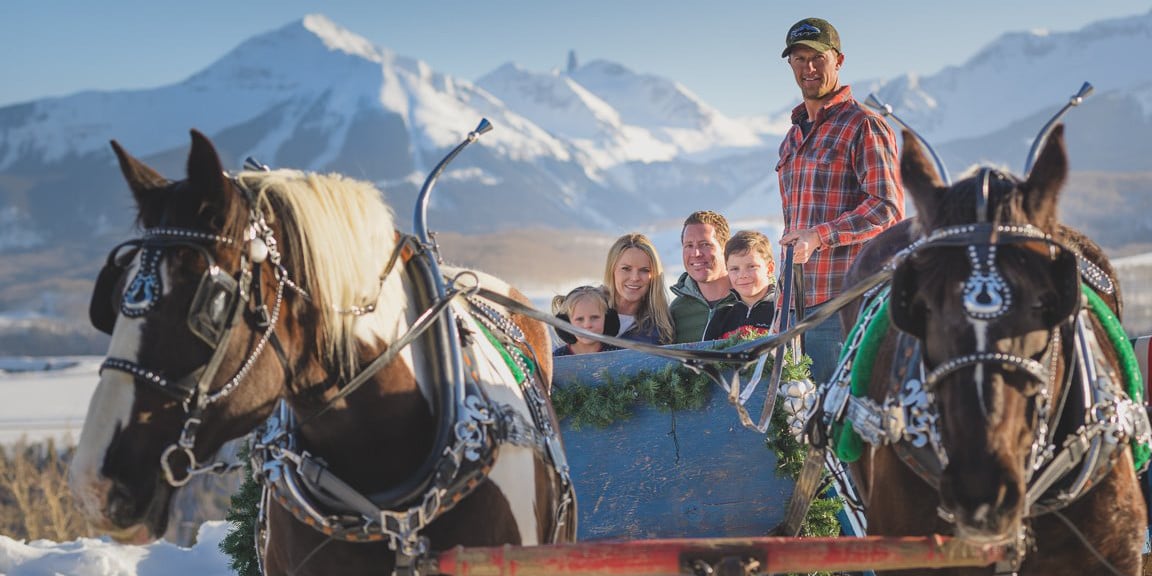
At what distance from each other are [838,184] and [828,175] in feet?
0.17

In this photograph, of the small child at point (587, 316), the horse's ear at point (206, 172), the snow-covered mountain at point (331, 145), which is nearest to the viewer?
the horse's ear at point (206, 172)

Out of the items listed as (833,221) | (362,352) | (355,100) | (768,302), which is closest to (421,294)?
(362,352)

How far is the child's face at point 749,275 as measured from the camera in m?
4.81

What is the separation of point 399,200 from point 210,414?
297ft

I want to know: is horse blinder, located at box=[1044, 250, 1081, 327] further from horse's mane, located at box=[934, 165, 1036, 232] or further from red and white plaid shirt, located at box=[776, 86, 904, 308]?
red and white plaid shirt, located at box=[776, 86, 904, 308]

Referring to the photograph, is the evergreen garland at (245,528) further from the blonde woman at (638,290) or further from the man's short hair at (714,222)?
the man's short hair at (714,222)

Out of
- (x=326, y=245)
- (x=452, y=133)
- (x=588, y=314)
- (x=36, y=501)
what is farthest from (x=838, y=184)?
(x=452, y=133)

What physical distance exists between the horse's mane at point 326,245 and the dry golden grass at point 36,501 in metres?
12.2

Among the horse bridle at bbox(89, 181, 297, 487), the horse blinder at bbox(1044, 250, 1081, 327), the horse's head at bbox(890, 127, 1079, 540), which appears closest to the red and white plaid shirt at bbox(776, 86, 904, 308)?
the horse's head at bbox(890, 127, 1079, 540)

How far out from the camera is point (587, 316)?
4926 mm

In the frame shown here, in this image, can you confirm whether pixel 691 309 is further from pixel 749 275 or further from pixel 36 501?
pixel 36 501

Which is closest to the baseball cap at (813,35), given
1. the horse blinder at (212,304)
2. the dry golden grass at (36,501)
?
the horse blinder at (212,304)

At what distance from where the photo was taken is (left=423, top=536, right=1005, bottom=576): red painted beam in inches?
84.7

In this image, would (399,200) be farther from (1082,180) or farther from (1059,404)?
(1059,404)
